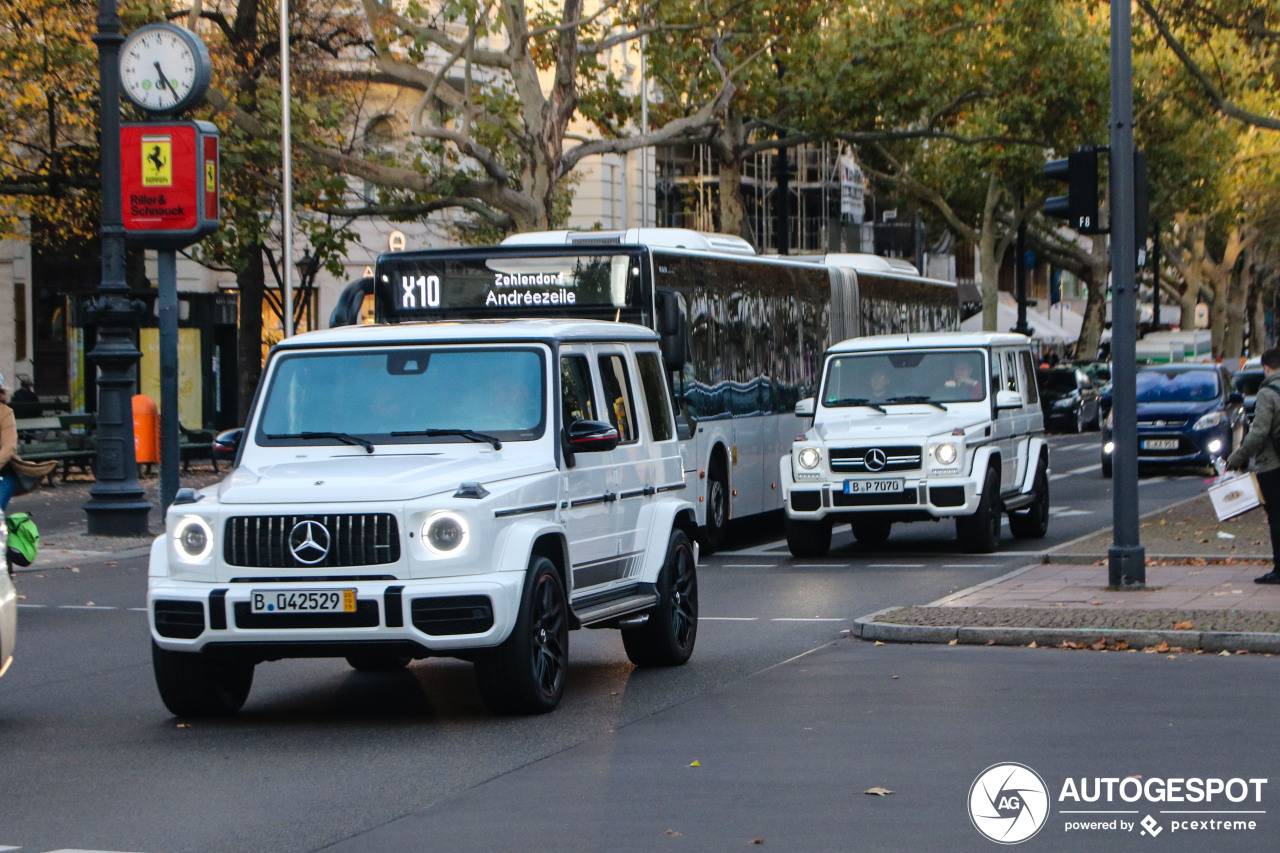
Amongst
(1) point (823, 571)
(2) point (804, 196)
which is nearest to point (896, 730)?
(1) point (823, 571)

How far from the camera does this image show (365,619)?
8.72 metres

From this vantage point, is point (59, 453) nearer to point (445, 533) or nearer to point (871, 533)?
point (871, 533)

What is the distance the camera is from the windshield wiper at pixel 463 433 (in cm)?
964

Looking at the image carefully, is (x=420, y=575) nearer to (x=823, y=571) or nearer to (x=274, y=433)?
(x=274, y=433)

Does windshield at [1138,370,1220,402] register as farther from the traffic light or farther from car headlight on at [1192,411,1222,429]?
the traffic light

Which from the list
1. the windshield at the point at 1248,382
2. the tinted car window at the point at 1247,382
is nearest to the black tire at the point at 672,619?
the windshield at the point at 1248,382

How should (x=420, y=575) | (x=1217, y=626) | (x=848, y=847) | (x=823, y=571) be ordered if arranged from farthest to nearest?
(x=823, y=571), (x=1217, y=626), (x=420, y=575), (x=848, y=847)

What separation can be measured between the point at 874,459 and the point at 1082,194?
4355 mm

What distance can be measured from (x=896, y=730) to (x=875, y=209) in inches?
2909

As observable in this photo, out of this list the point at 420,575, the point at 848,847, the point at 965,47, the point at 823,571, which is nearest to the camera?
the point at 848,847

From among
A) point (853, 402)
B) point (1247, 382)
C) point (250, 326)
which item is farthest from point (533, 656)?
point (1247, 382)

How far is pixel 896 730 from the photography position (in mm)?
8844

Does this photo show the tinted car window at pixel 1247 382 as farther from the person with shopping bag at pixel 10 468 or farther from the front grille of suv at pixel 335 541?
the front grille of suv at pixel 335 541

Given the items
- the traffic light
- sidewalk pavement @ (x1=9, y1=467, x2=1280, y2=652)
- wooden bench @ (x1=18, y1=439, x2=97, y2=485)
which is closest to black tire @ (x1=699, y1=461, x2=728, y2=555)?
sidewalk pavement @ (x1=9, y1=467, x2=1280, y2=652)
